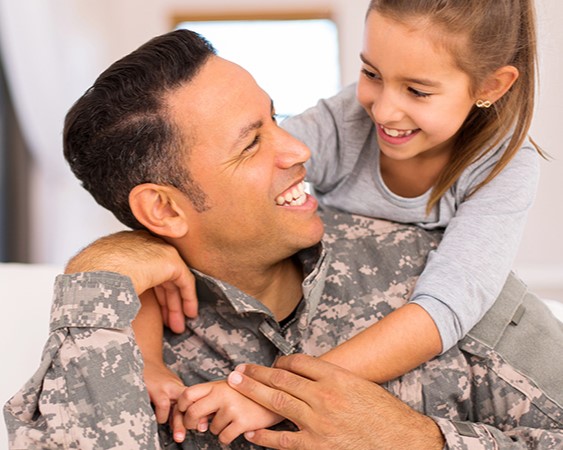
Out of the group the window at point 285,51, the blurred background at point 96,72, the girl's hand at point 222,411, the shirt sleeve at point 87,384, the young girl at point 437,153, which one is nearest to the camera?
the shirt sleeve at point 87,384

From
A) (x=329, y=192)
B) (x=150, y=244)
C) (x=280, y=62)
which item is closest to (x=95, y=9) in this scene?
(x=280, y=62)

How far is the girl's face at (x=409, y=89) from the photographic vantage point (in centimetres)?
171

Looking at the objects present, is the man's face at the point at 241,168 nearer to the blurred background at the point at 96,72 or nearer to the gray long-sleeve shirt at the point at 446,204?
the gray long-sleeve shirt at the point at 446,204

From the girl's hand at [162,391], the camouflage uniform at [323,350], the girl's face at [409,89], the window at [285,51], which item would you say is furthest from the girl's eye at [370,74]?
the window at [285,51]

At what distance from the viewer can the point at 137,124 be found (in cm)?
167

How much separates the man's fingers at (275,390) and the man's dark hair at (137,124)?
0.35 m

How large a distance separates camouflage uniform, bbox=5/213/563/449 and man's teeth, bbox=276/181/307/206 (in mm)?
111

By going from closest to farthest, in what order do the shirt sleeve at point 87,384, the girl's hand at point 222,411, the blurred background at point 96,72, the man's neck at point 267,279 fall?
the shirt sleeve at point 87,384 → the girl's hand at point 222,411 → the man's neck at point 267,279 → the blurred background at point 96,72

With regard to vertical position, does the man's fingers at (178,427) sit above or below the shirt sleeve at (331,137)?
below

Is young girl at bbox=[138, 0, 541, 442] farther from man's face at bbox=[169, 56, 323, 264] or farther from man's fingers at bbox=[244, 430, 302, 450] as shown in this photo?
man's face at bbox=[169, 56, 323, 264]

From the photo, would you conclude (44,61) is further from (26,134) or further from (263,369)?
(263,369)

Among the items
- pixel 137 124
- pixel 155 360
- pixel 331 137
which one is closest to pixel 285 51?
pixel 331 137

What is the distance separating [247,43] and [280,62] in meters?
0.17

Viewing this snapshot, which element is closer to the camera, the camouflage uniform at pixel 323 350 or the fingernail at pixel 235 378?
the camouflage uniform at pixel 323 350
